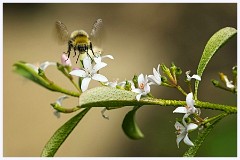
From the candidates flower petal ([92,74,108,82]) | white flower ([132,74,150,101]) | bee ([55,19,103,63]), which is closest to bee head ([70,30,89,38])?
bee ([55,19,103,63])

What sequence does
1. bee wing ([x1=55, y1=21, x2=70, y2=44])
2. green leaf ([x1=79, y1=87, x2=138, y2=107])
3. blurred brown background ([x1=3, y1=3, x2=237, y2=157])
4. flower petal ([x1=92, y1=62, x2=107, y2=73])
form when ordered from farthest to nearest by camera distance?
blurred brown background ([x1=3, y1=3, x2=237, y2=157]), bee wing ([x1=55, y1=21, x2=70, y2=44]), flower petal ([x1=92, y1=62, x2=107, y2=73]), green leaf ([x1=79, y1=87, x2=138, y2=107])

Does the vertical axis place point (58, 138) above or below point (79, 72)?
below

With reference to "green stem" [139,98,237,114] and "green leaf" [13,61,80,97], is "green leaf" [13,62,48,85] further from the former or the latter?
"green stem" [139,98,237,114]

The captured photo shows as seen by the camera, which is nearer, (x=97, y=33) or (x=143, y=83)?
(x=143, y=83)

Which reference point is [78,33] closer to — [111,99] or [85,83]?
[85,83]

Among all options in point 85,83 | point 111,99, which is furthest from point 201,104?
point 85,83

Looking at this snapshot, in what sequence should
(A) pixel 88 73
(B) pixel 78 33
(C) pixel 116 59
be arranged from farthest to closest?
(C) pixel 116 59 < (B) pixel 78 33 < (A) pixel 88 73
